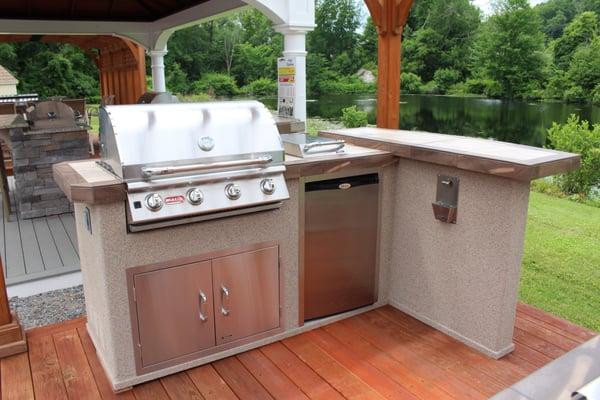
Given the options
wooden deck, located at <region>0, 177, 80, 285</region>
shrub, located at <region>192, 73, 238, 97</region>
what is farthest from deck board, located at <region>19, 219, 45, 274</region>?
shrub, located at <region>192, 73, 238, 97</region>

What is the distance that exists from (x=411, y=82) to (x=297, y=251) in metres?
13.9

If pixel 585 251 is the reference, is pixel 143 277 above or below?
above

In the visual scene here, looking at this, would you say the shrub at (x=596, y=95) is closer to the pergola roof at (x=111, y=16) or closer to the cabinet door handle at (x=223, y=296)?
the pergola roof at (x=111, y=16)

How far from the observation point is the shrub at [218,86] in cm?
2131

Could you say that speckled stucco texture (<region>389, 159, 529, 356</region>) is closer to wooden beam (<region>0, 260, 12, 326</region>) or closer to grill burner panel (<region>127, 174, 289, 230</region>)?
grill burner panel (<region>127, 174, 289, 230</region>)

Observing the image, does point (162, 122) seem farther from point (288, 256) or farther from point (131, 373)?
point (131, 373)

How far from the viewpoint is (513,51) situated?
14.8 meters

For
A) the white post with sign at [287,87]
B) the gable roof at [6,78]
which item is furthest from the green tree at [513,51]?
the gable roof at [6,78]

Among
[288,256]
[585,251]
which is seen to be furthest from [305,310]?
[585,251]

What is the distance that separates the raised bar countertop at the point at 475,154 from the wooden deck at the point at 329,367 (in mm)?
945

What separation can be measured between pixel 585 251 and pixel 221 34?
66.6 ft

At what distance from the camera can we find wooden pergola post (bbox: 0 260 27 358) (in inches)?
98.4

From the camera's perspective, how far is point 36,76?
22.1 meters

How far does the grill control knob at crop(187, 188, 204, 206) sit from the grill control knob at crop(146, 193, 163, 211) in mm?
123
